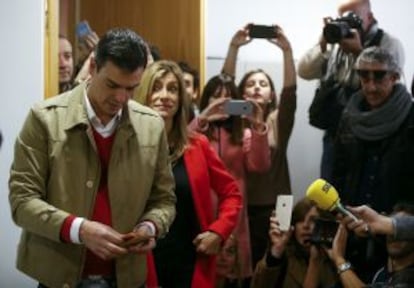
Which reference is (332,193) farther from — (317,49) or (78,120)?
(317,49)

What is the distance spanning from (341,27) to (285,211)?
766 mm

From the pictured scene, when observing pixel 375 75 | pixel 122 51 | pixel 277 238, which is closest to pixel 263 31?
pixel 375 75

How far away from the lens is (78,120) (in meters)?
1.52

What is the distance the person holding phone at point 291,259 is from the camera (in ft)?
7.68

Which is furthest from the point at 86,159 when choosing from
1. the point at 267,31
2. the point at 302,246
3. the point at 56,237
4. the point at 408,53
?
the point at 408,53

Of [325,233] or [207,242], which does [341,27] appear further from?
[207,242]

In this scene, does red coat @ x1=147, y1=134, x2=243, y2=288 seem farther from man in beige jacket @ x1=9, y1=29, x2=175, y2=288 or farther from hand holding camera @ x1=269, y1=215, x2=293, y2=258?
man in beige jacket @ x1=9, y1=29, x2=175, y2=288

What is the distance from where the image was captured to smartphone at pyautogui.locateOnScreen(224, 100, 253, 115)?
2445 millimetres

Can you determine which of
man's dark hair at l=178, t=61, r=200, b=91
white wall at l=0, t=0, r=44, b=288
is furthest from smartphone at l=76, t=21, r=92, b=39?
white wall at l=0, t=0, r=44, b=288

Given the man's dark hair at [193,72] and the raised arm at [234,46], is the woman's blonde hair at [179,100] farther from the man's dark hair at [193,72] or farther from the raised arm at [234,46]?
the raised arm at [234,46]

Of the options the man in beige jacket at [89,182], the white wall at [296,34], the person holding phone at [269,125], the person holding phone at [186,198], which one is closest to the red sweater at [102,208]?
the man in beige jacket at [89,182]

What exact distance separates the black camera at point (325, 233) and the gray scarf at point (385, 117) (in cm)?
32

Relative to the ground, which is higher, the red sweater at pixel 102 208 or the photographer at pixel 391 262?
the red sweater at pixel 102 208

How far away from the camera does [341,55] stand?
2.62m
